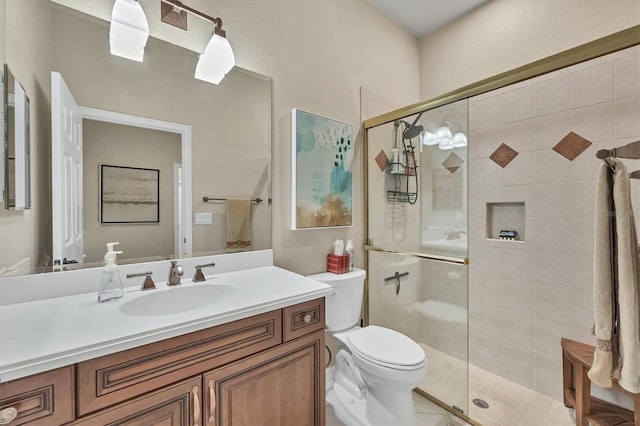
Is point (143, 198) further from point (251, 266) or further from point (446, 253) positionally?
point (446, 253)

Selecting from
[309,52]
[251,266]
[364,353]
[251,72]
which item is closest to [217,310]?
[251,266]

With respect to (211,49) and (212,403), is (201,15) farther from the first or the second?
(212,403)

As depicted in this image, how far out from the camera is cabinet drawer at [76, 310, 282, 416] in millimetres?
739

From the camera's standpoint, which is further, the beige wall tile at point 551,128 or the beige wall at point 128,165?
the beige wall tile at point 551,128

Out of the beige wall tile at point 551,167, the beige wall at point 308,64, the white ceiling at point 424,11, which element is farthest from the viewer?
the white ceiling at point 424,11

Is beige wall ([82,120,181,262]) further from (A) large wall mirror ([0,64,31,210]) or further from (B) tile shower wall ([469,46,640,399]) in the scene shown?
(B) tile shower wall ([469,46,640,399])

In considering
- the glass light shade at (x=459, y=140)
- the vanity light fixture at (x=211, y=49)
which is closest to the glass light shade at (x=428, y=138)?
the glass light shade at (x=459, y=140)

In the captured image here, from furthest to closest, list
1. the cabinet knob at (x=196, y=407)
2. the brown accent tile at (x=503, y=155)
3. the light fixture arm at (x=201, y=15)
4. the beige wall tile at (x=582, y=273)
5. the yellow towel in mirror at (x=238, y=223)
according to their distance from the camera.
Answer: the brown accent tile at (x=503, y=155) → the beige wall tile at (x=582, y=273) → the yellow towel in mirror at (x=238, y=223) → the light fixture arm at (x=201, y=15) → the cabinet knob at (x=196, y=407)

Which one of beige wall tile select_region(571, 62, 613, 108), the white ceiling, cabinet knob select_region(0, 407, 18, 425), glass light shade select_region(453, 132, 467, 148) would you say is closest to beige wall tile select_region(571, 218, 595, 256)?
beige wall tile select_region(571, 62, 613, 108)

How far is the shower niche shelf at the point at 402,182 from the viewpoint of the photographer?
2008mm

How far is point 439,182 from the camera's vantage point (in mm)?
1856

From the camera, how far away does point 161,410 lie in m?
0.84

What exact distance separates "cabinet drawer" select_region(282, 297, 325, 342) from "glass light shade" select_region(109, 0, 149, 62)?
1.30 metres

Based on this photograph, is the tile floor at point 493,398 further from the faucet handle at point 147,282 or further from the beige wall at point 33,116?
the beige wall at point 33,116
